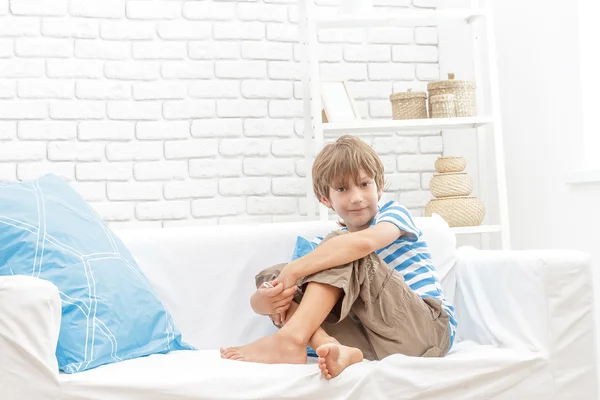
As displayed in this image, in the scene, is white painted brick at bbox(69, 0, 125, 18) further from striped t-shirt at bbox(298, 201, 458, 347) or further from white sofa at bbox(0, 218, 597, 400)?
striped t-shirt at bbox(298, 201, 458, 347)

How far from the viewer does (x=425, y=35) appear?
4.07 meters

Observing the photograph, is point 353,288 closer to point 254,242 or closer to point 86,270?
point 254,242

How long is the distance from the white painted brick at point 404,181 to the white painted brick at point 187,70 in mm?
1014

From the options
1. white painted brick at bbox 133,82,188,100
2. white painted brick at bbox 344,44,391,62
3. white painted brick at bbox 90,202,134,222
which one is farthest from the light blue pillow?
white painted brick at bbox 344,44,391,62

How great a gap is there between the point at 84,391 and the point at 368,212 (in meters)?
0.88

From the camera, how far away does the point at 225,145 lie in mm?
3812

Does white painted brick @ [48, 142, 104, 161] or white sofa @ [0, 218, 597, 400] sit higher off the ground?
white painted brick @ [48, 142, 104, 161]

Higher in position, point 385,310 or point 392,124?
point 392,124

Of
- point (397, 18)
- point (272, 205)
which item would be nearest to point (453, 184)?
point (397, 18)

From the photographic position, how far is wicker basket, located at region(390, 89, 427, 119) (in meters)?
3.56

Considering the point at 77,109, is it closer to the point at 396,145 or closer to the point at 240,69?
the point at 240,69

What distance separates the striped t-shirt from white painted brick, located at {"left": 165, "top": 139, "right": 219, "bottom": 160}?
177 cm

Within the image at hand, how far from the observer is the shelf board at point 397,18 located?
3504 millimetres

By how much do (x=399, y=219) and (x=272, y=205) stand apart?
1800mm
